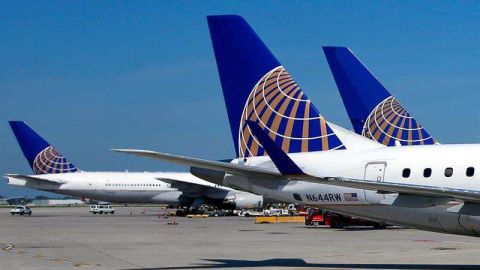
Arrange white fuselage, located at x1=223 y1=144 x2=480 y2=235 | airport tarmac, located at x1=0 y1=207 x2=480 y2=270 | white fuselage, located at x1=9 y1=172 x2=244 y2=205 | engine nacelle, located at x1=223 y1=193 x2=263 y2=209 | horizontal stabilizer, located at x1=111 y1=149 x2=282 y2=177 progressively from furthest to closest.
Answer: white fuselage, located at x1=9 y1=172 x2=244 y2=205 < engine nacelle, located at x1=223 y1=193 x2=263 y2=209 < airport tarmac, located at x1=0 y1=207 x2=480 y2=270 < white fuselage, located at x1=223 y1=144 x2=480 y2=235 < horizontal stabilizer, located at x1=111 y1=149 x2=282 y2=177

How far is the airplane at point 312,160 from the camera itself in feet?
60.7

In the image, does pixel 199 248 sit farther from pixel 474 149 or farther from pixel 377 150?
pixel 474 149

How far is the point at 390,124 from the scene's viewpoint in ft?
102

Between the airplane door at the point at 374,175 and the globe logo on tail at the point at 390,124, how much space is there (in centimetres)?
1035

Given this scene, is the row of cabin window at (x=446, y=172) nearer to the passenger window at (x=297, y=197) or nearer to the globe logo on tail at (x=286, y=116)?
the globe logo on tail at (x=286, y=116)

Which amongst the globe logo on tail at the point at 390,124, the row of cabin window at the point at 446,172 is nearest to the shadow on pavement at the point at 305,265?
the row of cabin window at the point at 446,172

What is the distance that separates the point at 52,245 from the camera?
3155cm

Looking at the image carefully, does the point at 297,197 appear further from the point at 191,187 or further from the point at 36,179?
the point at 36,179

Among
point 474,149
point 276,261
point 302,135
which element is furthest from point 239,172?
point 474,149

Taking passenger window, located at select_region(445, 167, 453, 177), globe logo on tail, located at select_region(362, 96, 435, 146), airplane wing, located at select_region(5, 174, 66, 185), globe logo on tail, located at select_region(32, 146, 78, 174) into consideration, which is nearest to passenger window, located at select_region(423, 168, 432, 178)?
passenger window, located at select_region(445, 167, 453, 177)

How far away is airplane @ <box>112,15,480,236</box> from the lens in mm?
18516

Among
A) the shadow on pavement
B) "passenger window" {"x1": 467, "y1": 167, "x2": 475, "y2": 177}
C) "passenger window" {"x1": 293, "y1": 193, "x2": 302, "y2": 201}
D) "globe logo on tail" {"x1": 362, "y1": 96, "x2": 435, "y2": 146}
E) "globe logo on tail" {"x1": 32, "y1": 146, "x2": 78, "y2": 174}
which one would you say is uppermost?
"globe logo on tail" {"x1": 32, "y1": 146, "x2": 78, "y2": 174}

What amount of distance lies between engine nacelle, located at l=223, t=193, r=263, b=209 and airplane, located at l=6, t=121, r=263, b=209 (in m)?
1.07

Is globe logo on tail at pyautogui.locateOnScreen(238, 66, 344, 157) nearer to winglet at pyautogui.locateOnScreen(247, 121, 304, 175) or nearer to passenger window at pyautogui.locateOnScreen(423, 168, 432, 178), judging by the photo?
winglet at pyautogui.locateOnScreen(247, 121, 304, 175)
